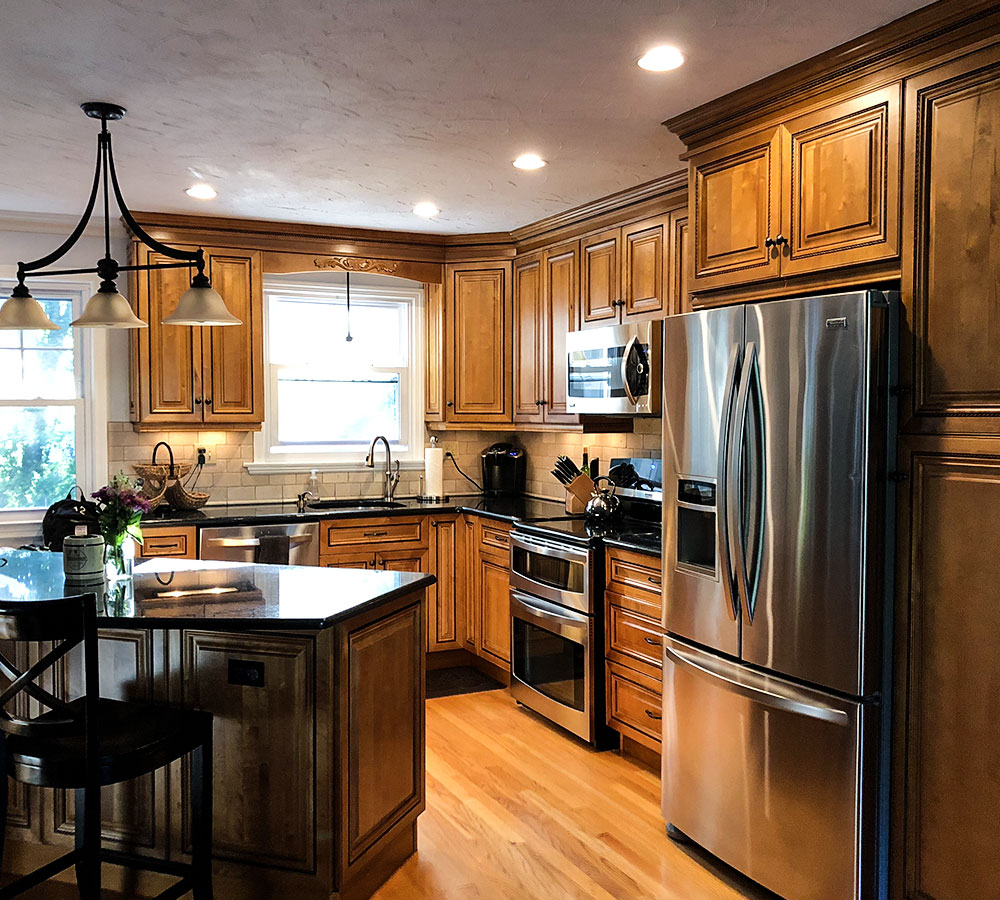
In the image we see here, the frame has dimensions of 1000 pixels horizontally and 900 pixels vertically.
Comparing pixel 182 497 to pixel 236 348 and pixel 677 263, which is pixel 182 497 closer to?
pixel 236 348

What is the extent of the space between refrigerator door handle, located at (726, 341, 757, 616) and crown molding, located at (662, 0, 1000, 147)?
0.79m

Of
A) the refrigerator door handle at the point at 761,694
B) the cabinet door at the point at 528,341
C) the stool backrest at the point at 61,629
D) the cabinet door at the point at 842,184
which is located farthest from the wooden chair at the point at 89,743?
the cabinet door at the point at 528,341

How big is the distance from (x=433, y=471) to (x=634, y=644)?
7.11ft

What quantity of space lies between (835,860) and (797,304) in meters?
1.58

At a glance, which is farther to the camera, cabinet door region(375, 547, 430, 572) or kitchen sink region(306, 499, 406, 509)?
kitchen sink region(306, 499, 406, 509)

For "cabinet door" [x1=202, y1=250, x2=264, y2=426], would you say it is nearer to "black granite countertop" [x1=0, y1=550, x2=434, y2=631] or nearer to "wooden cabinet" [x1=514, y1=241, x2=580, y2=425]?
"wooden cabinet" [x1=514, y1=241, x2=580, y2=425]

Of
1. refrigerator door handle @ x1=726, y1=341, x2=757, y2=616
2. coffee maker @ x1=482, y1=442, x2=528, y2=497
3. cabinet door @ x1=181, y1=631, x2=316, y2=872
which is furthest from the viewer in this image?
coffee maker @ x1=482, y1=442, x2=528, y2=497

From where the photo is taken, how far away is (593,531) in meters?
4.27

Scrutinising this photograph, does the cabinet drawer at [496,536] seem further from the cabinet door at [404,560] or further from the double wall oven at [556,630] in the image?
the cabinet door at [404,560]

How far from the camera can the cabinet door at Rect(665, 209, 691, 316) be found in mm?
4074

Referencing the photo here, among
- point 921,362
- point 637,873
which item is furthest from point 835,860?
point 921,362

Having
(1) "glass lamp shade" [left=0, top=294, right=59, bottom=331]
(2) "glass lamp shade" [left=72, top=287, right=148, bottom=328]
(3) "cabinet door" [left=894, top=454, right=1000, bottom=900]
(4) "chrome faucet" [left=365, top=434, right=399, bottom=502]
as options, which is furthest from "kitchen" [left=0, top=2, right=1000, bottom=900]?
(4) "chrome faucet" [left=365, top=434, right=399, bottom=502]

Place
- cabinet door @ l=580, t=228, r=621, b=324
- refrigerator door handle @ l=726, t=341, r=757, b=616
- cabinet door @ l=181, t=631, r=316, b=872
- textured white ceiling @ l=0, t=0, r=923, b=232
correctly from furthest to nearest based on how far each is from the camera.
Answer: cabinet door @ l=580, t=228, r=621, b=324 < refrigerator door handle @ l=726, t=341, r=757, b=616 < cabinet door @ l=181, t=631, r=316, b=872 < textured white ceiling @ l=0, t=0, r=923, b=232

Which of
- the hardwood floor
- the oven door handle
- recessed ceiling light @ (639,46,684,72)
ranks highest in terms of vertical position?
recessed ceiling light @ (639,46,684,72)
